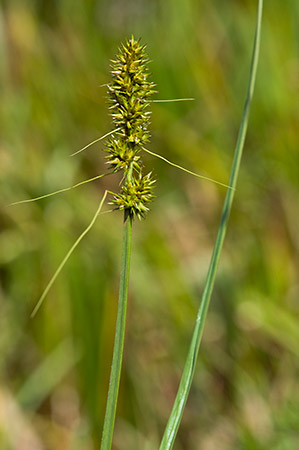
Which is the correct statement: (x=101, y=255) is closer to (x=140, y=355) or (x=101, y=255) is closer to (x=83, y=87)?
(x=140, y=355)

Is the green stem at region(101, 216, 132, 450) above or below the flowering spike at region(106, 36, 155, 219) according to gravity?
below

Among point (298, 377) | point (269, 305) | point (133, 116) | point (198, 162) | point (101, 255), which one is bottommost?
point (298, 377)

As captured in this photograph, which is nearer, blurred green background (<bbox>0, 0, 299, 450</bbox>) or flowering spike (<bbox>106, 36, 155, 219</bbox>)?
flowering spike (<bbox>106, 36, 155, 219</bbox>)

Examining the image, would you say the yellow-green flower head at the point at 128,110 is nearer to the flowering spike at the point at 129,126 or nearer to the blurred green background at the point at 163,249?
the flowering spike at the point at 129,126

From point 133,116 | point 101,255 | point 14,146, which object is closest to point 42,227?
point 101,255

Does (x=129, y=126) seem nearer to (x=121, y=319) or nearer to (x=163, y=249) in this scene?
(x=121, y=319)

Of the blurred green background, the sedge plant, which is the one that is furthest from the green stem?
the blurred green background

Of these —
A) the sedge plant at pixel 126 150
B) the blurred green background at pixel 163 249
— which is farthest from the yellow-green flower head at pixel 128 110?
the blurred green background at pixel 163 249

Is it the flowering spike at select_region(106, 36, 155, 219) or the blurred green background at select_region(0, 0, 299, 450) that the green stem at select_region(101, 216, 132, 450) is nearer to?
the flowering spike at select_region(106, 36, 155, 219)

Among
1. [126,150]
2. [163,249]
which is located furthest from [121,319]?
[163,249]
